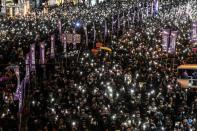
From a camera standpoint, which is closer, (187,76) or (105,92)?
(105,92)

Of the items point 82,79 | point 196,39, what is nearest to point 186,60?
point 196,39

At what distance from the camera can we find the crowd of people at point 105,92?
71.9 ft

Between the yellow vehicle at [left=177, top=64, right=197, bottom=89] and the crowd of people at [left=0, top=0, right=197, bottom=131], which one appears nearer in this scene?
the crowd of people at [left=0, top=0, right=197, bottom=131]

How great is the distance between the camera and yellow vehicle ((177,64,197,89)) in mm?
30250

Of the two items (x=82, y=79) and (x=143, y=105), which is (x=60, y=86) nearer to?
(x=82, y=79)

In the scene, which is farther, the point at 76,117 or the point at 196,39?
the point at 196,39

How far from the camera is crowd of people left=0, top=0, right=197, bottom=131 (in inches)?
863

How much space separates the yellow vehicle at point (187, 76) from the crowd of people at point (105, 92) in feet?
1.61

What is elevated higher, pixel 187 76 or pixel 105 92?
pixel 187 76

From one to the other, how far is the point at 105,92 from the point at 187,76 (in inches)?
218

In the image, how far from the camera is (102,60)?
38.9m

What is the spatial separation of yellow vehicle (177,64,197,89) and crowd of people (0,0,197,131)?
1.61ft

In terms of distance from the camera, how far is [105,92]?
27.8 metres

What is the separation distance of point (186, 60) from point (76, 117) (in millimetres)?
16939
